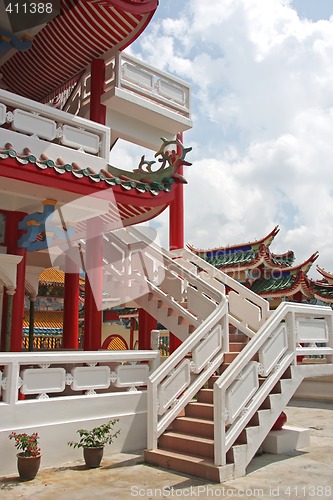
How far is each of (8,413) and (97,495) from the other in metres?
1.79

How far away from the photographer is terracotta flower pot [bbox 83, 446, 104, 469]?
276 inches

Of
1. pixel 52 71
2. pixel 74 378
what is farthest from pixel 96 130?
pixel 74 378

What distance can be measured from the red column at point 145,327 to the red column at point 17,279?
3.83 m

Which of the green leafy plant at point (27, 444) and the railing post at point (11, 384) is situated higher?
the railing post at point (11, 384)

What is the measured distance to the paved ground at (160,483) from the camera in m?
5.90

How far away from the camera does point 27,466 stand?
6.37m

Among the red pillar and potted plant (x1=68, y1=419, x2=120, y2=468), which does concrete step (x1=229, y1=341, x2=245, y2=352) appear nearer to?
the red pillar

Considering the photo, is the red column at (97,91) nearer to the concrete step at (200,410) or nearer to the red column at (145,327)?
the red column at (145,327)

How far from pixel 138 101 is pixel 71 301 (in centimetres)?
540

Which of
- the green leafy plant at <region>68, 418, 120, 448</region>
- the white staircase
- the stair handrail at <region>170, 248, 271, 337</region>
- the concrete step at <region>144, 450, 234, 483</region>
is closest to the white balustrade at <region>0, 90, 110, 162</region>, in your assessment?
the white staircase

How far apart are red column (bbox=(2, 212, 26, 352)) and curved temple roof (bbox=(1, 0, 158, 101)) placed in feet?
12.1

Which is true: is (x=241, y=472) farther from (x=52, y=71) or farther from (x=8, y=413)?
(x=52, y=71)

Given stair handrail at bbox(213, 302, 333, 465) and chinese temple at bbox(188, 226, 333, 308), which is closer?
stair handrail at bbox(213, 302, 333, 465)

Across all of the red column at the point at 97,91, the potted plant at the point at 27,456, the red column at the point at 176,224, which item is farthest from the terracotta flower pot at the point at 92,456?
the red column at the point at 176,224
